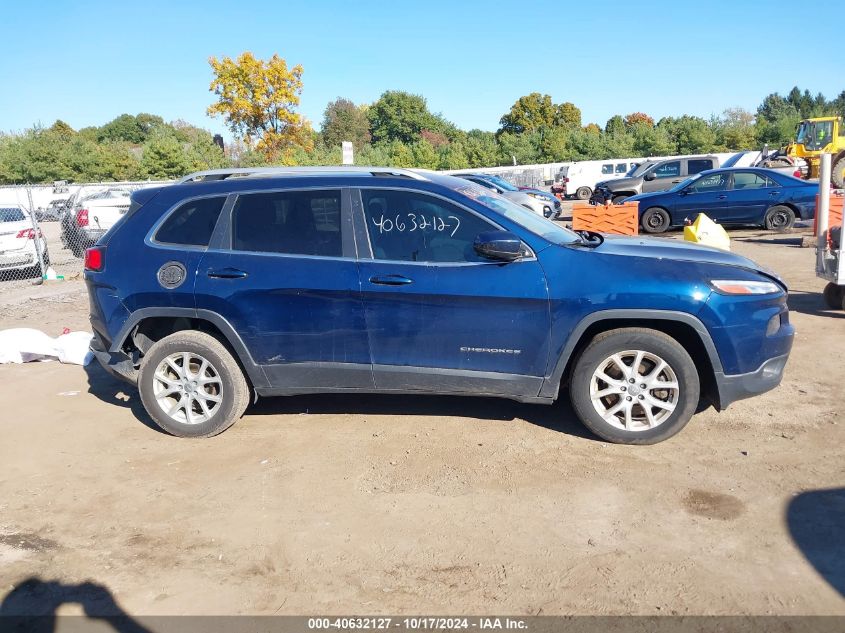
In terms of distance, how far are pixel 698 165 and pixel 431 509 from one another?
2222 cm

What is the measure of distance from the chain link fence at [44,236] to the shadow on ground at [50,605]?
7709mm

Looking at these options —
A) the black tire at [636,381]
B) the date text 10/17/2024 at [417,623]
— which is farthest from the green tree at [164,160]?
the date text 10/17/2024 at [417,623]

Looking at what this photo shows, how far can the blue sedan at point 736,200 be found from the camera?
15852 millimetres

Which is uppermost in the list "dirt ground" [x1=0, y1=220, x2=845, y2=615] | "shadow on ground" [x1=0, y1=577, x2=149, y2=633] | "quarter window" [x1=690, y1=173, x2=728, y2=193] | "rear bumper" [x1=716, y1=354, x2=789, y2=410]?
"quarter window" [x1=690, y1=173, x2=728, y2=193]

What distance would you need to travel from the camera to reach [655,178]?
2325cm

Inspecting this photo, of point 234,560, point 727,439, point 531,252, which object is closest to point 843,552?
point 727,439

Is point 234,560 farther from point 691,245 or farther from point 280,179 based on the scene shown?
point 691,245

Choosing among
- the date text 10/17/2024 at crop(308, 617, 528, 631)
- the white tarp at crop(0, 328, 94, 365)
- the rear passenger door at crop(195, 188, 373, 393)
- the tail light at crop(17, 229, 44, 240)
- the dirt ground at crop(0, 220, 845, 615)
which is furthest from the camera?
the tail light at crop(17, 229, 44, 240)

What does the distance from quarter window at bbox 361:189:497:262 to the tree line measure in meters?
32.5

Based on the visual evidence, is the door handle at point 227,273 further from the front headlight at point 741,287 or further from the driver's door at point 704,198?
the driver's door at point 704,198

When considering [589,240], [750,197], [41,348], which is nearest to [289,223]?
[589,240]

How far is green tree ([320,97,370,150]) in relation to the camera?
3243 inches

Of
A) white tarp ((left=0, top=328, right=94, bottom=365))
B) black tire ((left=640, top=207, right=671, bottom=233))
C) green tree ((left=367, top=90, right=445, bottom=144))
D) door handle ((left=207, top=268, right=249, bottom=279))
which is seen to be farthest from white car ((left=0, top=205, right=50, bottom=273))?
green tree ((left=367, top=90, right=445, bottom=144))

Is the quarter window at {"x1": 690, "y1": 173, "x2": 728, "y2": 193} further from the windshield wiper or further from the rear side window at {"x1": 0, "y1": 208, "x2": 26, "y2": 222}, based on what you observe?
→ the rear side window at {"x1": 0, "y1": 208, "x2": 26, "y2": 222}
